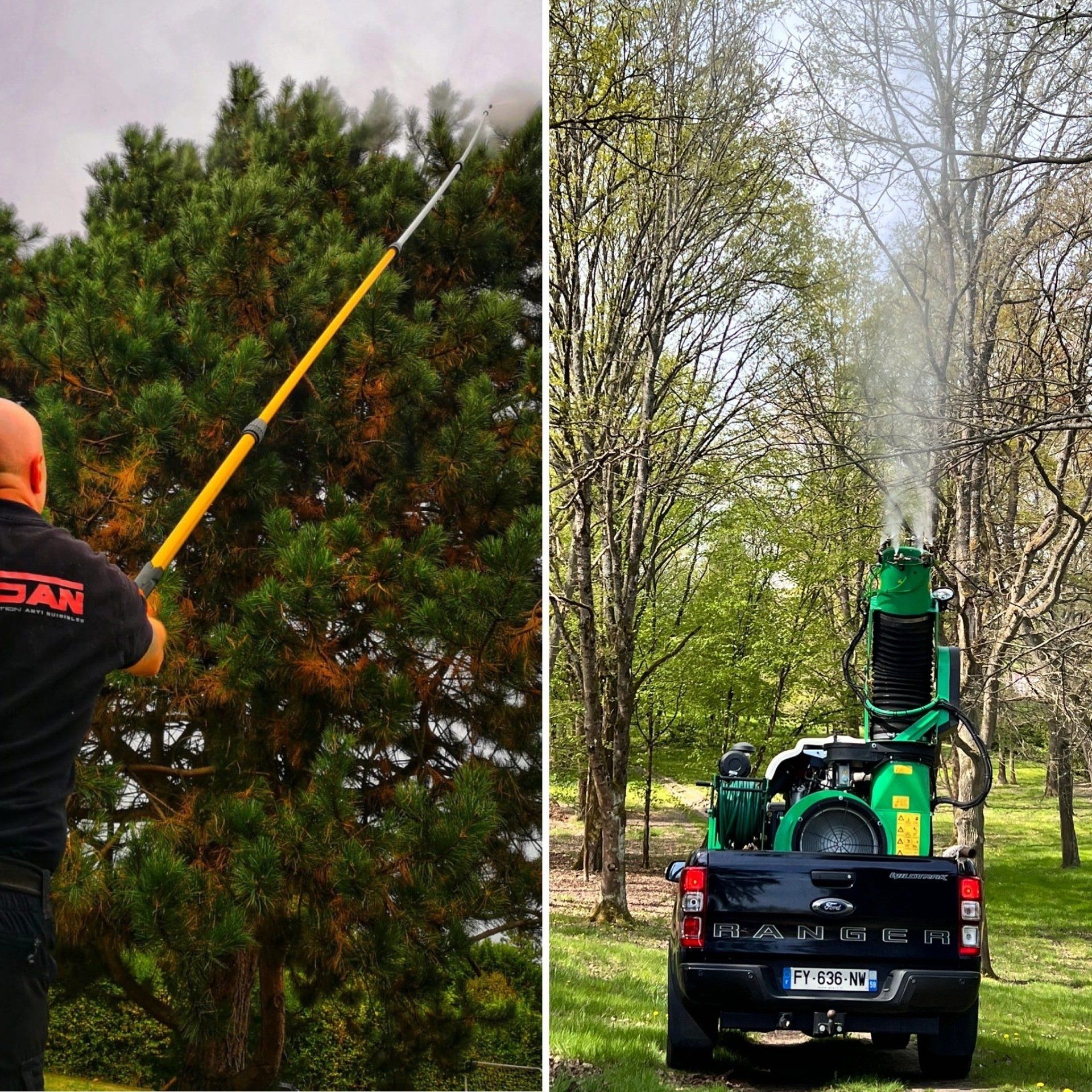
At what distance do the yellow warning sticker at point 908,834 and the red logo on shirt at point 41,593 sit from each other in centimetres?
204

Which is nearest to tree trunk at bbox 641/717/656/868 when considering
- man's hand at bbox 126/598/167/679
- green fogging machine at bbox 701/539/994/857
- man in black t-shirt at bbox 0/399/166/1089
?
green fogging machine at bbox 701/539/994/857

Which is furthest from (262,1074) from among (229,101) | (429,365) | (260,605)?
(229,101)

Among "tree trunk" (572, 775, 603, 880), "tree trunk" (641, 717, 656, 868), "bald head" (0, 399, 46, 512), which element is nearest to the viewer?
"bald head" (0, 399, 46, 512)

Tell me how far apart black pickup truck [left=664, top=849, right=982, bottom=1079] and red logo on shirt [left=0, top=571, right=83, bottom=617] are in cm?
148

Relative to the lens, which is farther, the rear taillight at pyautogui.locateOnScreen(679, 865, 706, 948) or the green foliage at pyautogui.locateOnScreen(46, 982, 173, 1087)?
the green foliage at pyautogui.locateOnScreen(46, 982, 173, 1087)

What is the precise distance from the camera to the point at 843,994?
98.1 inches

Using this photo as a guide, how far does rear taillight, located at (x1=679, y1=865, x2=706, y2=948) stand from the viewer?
2.55 metres

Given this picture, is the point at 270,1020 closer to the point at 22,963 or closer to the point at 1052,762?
the point at 22,963

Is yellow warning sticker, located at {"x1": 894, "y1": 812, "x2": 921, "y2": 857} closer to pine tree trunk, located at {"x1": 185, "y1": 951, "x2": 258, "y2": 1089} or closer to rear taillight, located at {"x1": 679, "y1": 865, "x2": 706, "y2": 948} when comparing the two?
rear taillight, located at {"x1": 679, "y1": 865, "x2": 706, "y2": 948}

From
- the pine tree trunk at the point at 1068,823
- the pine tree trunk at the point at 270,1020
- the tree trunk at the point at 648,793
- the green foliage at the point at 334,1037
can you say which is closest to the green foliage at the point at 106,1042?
the green foliage at the point at 334,1037

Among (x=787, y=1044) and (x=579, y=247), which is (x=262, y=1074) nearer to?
(x=787, y=1044)

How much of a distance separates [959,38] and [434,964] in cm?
395

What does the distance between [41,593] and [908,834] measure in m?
2.14

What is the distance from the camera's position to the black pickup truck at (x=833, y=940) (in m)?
2.50
